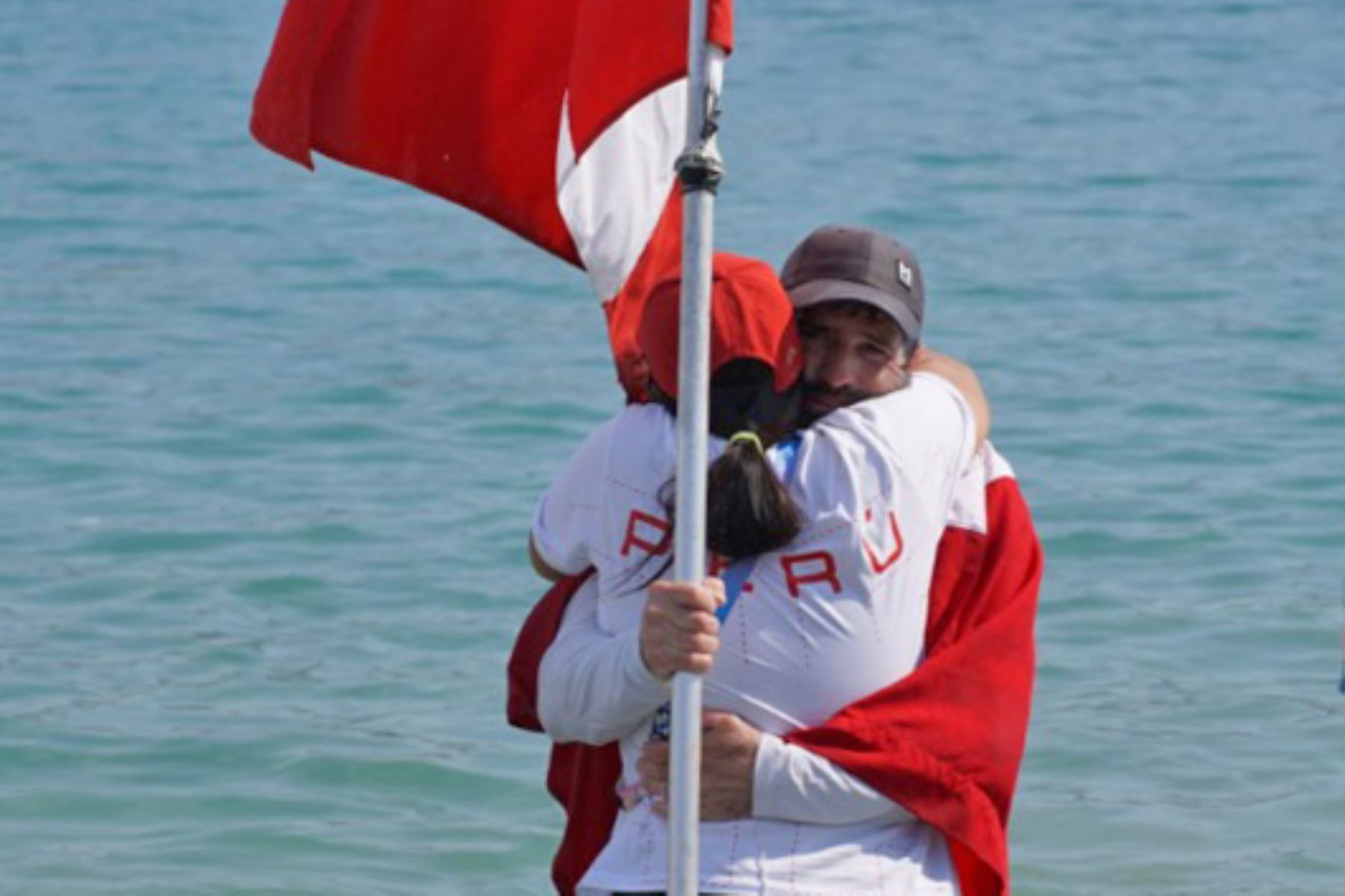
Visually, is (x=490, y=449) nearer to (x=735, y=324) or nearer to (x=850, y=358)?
(x=850, y=358)

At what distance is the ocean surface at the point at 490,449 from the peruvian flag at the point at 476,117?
2.76 metres

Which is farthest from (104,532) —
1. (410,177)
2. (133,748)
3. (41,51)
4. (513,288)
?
(41,51)

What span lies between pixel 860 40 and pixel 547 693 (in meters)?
17.9

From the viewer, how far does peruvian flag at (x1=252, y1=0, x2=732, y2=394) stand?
413 centimetres

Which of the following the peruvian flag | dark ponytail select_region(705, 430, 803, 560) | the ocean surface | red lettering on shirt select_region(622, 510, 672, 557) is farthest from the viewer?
the ocean surface

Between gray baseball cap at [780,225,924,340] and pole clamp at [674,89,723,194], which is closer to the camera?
pole clamp at [674,89,723,194]

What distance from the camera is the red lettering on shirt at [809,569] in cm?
363

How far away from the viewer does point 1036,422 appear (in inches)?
432

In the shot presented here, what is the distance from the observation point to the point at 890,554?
3.67 m

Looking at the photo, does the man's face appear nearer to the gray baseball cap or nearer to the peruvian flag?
the gray baseball cap

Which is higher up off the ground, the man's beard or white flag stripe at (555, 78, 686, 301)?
white flag stripe at (555, 78, 686, 301)

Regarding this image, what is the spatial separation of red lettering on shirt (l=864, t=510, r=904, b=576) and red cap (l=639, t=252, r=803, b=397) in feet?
0.65

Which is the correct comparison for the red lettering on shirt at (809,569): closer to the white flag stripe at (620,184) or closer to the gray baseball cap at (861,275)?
the gray baseball cap at (861,275)

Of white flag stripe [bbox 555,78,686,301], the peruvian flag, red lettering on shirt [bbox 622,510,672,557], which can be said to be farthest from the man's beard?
white flag stripe [bbox 555,78,686,301]
